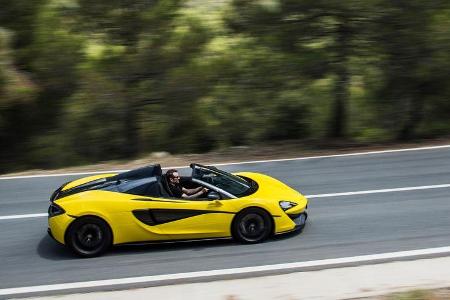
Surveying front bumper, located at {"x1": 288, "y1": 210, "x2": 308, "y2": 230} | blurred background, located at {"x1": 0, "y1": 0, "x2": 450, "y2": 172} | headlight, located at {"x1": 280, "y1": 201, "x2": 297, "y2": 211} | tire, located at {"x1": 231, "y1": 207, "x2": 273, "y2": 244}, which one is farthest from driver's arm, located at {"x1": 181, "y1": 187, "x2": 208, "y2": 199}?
blurred background, located at {"x1": 0, "y1": 0, "x2": 450, "y2": 172}

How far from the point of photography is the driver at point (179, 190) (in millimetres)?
8703

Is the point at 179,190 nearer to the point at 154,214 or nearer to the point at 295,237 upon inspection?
the point at 154,214

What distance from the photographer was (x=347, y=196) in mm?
11391

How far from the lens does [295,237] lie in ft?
29.9

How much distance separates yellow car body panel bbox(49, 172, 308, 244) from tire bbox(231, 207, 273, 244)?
0.25 ft

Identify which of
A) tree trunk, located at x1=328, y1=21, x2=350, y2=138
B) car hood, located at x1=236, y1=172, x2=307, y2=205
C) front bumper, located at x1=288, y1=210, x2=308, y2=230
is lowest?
front bumper, located at x1=288, y1=210, x2=308, y2=230

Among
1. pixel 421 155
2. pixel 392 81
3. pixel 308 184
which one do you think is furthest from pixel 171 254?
pixel 392 81

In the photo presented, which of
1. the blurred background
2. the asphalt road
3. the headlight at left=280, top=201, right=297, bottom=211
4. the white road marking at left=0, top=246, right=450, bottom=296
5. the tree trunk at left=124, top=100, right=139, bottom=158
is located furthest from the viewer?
the tree trunk at left=124, top=100, right=139, bottom=158

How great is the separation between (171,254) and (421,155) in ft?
28.8

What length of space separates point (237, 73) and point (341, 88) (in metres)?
3.28

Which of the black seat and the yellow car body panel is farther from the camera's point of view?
the black seat

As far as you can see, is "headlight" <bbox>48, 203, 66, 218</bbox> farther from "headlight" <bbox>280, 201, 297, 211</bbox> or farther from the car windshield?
"headlight" <bbox>280, 201, 297, 211</bbox>

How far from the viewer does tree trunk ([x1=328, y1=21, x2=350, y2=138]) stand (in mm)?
16891

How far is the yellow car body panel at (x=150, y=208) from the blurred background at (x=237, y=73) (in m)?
9.47
